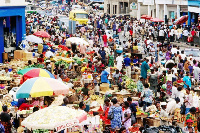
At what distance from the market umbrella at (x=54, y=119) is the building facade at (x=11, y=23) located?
554 inches

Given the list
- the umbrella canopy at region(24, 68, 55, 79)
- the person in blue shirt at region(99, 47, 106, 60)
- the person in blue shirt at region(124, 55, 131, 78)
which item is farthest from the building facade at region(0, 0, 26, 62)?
the umbrella canopy at region(24, 68, 55, 79)

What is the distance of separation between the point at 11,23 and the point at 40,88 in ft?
47.5

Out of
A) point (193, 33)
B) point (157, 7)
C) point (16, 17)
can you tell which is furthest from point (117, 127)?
point (157, 7)

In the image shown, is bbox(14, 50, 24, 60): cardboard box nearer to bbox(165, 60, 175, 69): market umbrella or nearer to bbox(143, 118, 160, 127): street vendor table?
bbox(165, 60, 175, 69): market umbrella

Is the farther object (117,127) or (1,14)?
(1,14)

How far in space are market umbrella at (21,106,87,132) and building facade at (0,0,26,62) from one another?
14072 mm

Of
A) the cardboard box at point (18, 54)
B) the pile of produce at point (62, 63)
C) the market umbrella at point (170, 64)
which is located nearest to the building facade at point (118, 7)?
the cardboard box at point (18, 54)

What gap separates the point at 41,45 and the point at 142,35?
1348 cm

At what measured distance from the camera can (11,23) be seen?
92.4 ft

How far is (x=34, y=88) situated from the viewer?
1438cm

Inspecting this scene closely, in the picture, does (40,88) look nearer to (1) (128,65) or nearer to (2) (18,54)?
(1) (128,65)

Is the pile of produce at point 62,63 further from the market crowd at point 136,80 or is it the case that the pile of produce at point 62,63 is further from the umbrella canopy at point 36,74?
the umbrella canopy at point 36,74

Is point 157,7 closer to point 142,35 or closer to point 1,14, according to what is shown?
point 142,35

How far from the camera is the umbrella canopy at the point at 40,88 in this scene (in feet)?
46.7
